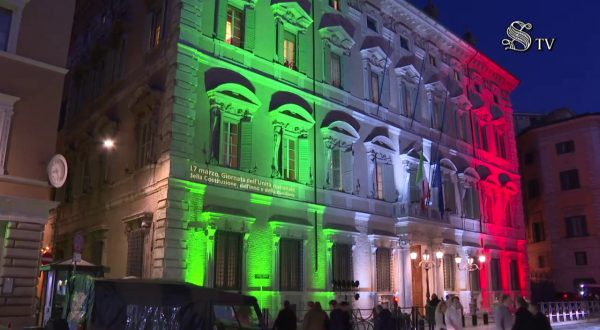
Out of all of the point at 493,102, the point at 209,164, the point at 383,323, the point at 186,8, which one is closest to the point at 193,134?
the point at 209,164

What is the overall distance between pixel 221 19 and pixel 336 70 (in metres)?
6.73

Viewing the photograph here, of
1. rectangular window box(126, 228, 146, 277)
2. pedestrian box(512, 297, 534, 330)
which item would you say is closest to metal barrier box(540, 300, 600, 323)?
pedestrian box(512, 297, 534, 330)

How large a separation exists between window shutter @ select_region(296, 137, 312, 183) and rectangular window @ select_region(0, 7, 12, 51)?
1133 cm

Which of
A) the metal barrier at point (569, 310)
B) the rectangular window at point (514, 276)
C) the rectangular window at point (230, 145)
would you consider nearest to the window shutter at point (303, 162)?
the rectangular window at point (230, 145)

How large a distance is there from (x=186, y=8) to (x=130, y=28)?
5307mm

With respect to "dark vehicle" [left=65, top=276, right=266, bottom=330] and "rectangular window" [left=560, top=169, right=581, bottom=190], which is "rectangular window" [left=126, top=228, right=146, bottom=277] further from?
"rectangular window" [left=560, top=169, right=581, bottom=190]

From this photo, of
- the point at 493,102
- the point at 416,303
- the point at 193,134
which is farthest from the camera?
the point at 493,102

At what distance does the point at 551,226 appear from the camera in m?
45.4

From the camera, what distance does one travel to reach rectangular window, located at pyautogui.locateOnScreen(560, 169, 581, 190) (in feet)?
146

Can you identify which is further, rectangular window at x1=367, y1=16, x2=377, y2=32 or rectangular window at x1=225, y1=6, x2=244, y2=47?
rectangular window at x1=367, y1=16, x2=377, y2=32

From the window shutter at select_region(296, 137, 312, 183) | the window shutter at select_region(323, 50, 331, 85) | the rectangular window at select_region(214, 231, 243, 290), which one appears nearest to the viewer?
the rectangular window at select_region(214, 231, 243, 290)

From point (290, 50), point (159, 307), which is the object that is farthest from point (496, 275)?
point (159, 307)

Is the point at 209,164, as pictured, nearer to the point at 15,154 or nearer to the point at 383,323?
the point at 15,154

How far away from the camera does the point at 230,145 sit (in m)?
20.4
